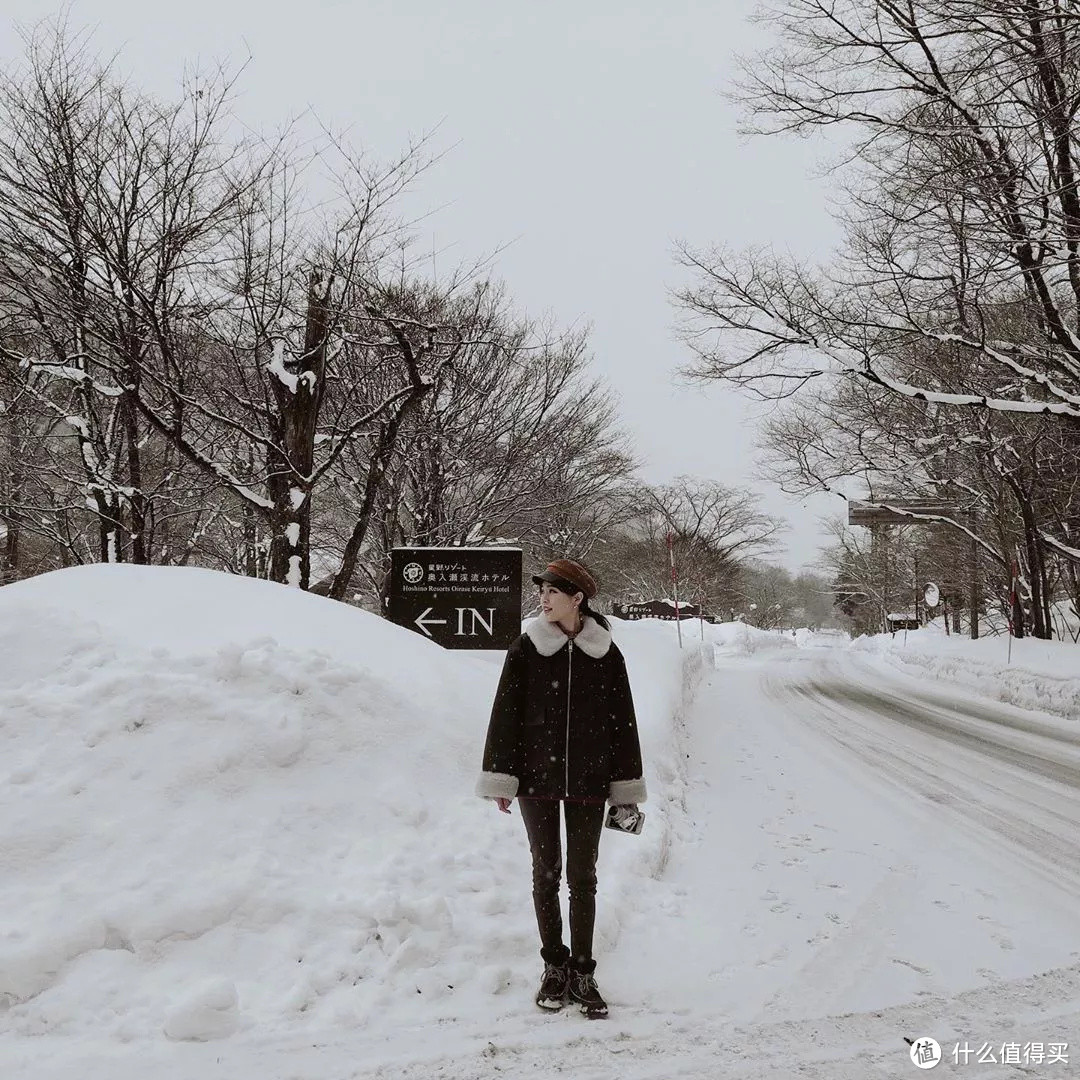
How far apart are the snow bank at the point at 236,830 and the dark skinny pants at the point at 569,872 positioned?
0.92ft

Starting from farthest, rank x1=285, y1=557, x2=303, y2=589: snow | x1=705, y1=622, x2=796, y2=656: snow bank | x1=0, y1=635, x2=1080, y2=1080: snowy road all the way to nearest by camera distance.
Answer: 1. x1=705, y1=622, x2=796, y2=656: snow bank
2. x1=285, y1=557, x2=303, y2=589: snow
3. x1=0, y1=635, x2=1080, y2=1080: snowy road

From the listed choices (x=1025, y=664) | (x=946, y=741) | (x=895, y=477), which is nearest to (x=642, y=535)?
(x=895, y=477)

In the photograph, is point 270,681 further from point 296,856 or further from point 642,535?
point 642,535

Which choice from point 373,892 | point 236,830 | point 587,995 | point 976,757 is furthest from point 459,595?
point 976,757

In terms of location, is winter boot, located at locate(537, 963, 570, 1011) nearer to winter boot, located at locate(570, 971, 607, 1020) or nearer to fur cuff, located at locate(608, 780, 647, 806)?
winter boot, located at locate(570, 971, 607, 1020)

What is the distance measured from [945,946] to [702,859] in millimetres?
1582

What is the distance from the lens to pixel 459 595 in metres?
7.40

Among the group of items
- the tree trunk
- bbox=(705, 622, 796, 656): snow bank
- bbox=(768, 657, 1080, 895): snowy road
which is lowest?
bbox=(705, 622, 796, 656): snow bank

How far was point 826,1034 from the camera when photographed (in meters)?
2.72

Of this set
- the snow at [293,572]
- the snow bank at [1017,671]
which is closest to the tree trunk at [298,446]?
the snow at [293,572]

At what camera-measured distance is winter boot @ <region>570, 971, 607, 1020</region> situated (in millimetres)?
2795

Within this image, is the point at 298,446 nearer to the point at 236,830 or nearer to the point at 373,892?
the point at 236,830

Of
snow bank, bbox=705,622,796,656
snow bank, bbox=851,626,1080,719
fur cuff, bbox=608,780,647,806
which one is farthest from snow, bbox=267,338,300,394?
snow bank, bbox=705,622,796,656

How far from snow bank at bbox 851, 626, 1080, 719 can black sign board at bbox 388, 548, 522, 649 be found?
424 inches
